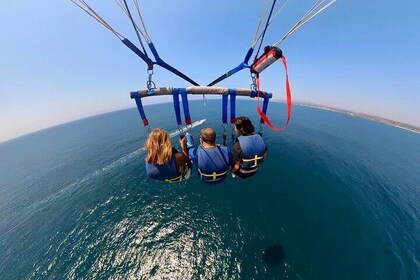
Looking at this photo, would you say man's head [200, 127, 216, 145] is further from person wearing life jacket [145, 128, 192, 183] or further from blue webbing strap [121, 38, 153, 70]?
blue webbing strap [121, 38, 153, 70]

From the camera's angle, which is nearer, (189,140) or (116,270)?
(189,140)

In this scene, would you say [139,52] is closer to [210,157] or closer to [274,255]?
[210,157]

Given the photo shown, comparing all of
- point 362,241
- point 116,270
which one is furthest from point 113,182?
point 362,241

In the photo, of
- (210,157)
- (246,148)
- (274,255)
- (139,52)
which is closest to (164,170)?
(210,157)

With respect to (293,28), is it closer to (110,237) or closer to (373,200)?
(110,237)

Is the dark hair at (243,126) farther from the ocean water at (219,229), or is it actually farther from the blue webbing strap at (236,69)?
the ocean water at (219,229)

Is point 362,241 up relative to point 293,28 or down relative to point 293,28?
down

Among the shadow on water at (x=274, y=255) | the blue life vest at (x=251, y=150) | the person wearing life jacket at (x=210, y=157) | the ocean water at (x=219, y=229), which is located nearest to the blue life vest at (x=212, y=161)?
the person wearing life jacket at (x=210, y=157)

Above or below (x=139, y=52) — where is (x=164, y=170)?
below
